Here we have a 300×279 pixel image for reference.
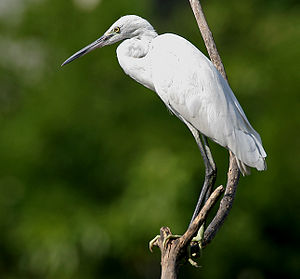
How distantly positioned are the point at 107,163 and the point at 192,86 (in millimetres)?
3314

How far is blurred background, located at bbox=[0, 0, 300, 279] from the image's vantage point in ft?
17.9

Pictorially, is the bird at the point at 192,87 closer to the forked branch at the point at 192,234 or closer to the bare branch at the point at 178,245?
the forked branch at the point at 192,234

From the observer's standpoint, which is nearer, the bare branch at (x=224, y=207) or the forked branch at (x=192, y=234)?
the forked branch at (x=192, y=234)

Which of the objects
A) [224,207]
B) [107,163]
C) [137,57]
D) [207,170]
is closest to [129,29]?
[137,57]

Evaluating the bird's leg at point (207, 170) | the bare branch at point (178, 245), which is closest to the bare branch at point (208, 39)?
the bird's leg at point (207, 170)

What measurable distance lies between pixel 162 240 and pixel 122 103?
368 cm

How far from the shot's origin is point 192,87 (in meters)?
2.58

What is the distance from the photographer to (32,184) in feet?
19.1

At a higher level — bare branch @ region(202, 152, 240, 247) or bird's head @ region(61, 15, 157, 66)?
bird's head @ region(61, 15, 157, 66)

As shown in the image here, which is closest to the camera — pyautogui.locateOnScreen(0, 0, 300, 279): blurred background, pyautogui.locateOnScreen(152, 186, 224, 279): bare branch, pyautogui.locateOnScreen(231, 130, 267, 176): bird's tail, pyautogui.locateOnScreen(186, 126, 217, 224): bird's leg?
pyautogui.locateOnScreen(152, 186, 224, 279): bare branch

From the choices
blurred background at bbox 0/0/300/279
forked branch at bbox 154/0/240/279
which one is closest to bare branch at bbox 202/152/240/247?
forked branch at bbox 154/0/240/279

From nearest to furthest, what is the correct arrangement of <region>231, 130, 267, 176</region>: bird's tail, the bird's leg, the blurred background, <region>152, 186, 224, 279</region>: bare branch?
<region>152, 186, 224, 279</region>: bare branch, <region>231, 130, 267, 176</region>: bird's tail, the bird's leg, the blurred background

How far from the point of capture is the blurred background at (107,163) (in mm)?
5469

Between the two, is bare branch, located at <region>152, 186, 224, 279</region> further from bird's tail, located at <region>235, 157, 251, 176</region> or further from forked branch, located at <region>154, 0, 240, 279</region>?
bird's tail, located at <region>235, 157, 251, 176</region>
